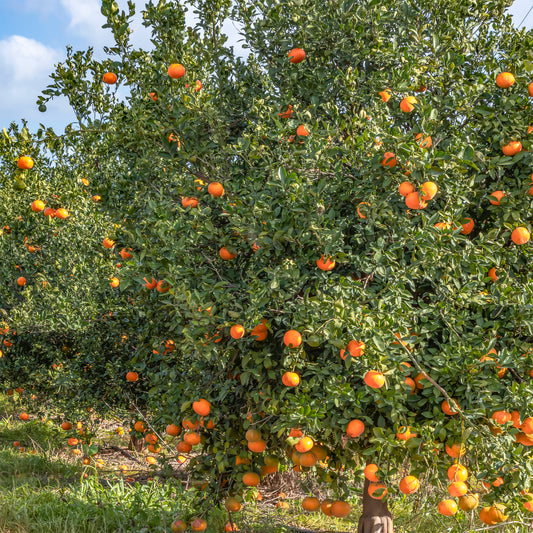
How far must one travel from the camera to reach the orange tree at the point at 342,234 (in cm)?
294

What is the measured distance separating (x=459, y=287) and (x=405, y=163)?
0.75 m

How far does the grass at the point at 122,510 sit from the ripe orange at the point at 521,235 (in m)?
2.03

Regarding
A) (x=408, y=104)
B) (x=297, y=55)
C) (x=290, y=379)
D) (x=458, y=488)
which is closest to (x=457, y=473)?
(x=458, y=488)

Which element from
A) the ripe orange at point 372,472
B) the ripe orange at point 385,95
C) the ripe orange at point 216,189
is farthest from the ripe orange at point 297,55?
the ripe orange at point 372,472

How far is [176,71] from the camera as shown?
3.58 meters

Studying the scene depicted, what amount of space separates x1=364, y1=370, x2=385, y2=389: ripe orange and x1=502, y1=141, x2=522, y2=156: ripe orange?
1.57 metres

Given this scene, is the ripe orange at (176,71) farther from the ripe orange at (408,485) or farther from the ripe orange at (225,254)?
the ripe orange at (408,485)

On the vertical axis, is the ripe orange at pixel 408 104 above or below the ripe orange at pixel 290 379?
above

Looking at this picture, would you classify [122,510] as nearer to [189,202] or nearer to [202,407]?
[202,407]

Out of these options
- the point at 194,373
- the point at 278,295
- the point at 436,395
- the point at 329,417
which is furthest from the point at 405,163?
the point at 194,373

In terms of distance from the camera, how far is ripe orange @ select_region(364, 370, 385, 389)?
2682 mm

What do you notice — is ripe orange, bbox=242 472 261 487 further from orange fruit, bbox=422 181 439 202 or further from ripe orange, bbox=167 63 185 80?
ripe orange, bbox=167 63 185 80

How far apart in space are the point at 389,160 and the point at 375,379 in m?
1.20

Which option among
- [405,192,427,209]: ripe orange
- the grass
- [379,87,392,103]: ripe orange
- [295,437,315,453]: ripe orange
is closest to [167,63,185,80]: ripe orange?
[379,87,392,103]: ripe orange
